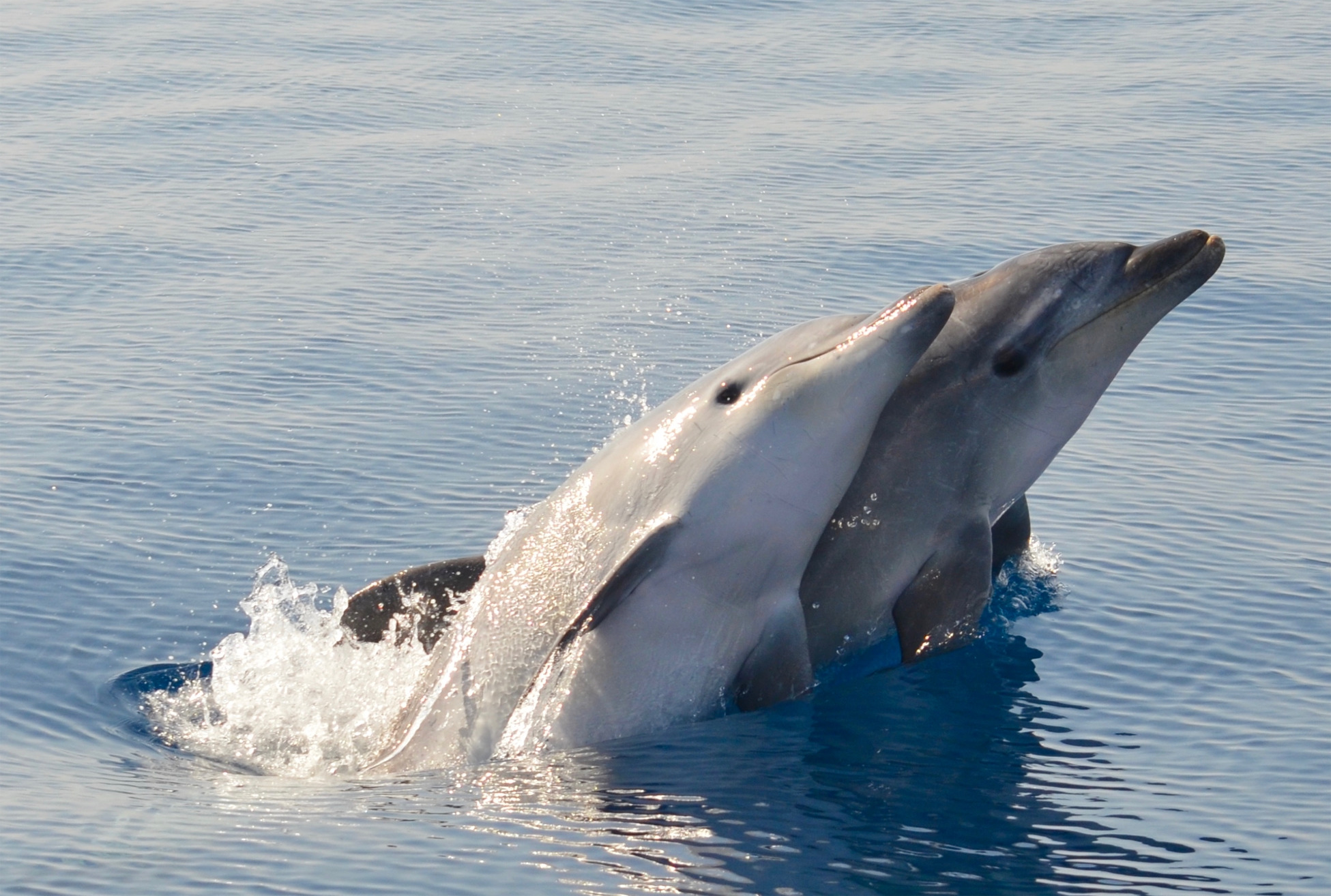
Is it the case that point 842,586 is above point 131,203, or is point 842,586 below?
below

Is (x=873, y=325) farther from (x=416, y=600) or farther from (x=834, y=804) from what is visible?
(x=416, y=600)

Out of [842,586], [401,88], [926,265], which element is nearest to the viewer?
[842,586]

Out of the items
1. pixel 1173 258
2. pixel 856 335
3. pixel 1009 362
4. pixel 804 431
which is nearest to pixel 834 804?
pixel 804 431

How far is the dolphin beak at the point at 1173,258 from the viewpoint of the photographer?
33.9ft

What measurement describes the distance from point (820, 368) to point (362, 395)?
8084 millimetres

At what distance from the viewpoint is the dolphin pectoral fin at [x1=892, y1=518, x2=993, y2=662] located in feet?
35.3

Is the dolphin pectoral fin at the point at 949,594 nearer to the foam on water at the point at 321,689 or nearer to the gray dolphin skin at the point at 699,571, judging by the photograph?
the foam on water at the point at 321,689

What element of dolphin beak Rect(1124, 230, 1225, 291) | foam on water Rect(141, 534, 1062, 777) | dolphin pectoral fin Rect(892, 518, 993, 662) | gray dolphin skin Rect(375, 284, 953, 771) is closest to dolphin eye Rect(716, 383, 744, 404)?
gray dolphin skin Rect(375, 284, 953, 771)

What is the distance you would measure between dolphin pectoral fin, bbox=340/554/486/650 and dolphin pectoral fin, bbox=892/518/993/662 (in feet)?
8.51

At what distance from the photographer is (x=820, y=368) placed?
984cm

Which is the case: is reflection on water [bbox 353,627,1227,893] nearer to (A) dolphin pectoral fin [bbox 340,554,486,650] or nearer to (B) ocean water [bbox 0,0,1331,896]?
(B) ocean water [bbox 0,0,1331,896]

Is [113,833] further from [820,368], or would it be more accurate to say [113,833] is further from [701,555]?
[820,368]

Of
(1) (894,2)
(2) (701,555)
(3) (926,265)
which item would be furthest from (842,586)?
(1) (894,2)

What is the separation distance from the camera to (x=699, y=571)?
9828 mm
